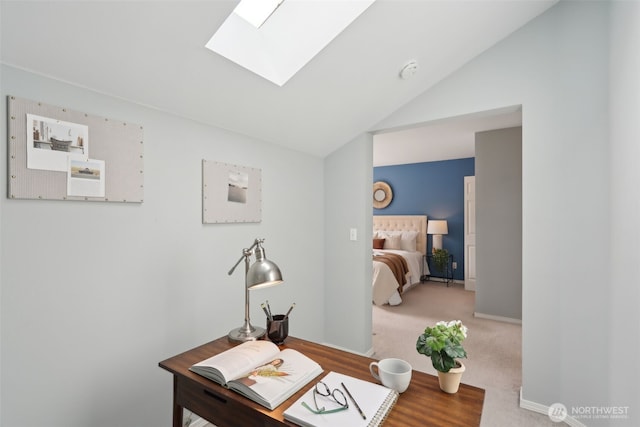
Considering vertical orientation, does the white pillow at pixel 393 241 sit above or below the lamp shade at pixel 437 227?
below

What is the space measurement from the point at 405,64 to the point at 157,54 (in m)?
1.49

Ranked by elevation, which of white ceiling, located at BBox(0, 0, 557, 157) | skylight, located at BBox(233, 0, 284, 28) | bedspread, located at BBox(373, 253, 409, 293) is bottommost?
bedspread, located at BBox(373, 253, 409, 293)

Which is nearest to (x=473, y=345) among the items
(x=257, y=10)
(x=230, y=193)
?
(x=230, y=193)

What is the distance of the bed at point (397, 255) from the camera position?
433cm

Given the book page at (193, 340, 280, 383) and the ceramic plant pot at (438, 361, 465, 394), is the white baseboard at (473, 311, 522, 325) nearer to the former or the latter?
the ceramic plant pot at (438, 361, 465, 394)

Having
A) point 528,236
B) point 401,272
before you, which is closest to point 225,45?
point 528,236

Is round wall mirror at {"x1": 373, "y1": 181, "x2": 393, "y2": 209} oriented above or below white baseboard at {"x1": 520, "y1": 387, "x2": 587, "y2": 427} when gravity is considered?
above

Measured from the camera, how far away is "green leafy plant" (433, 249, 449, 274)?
5.84m

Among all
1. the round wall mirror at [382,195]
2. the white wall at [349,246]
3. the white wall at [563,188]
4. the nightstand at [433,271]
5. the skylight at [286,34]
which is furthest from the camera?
the round wall mirror at [382,195]

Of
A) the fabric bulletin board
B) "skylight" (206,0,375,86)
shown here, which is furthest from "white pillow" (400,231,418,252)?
the fabric bulletin board

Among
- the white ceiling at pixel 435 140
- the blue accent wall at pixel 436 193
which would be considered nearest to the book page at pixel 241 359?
the white ceiling at pixel 435 140

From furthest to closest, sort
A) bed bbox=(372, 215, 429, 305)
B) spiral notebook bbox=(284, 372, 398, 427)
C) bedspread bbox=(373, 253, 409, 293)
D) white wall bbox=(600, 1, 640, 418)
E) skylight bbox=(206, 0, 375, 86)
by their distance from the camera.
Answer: bedspread bbox=(373, 253, 409, 293) → bed bbox=(372, 215, 429, 305) → skylight bbox=(206, 0, 375, 86) → white wall bbox=(600, 1, 640, 418) → spiral notebook bbox=(284, 372, 398, 427)

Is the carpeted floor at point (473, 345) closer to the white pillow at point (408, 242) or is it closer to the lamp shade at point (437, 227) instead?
the white pillow at point (408, 242)

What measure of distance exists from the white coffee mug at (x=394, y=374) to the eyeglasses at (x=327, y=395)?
0.53 ft
